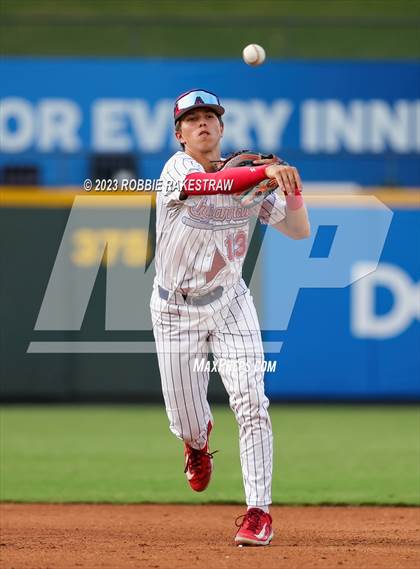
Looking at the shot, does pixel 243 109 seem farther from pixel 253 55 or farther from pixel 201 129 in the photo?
pixel 201 129

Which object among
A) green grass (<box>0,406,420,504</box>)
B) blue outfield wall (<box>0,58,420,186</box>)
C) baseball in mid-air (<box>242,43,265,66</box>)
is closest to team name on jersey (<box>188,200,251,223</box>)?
Answer: baseball in mid-air (<box>242,43,265,66</box>)

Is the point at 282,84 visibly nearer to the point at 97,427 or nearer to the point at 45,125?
the point at 45,125

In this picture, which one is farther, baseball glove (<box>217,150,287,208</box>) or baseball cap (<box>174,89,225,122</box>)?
baseball cap (<box>174,89,225,122</box>)

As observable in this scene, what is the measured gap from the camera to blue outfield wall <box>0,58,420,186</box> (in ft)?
43.7

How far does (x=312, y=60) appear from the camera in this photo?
44.7 ft

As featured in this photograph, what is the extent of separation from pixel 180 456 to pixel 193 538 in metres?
3.40

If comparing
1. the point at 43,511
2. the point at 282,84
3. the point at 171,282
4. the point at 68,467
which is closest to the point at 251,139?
the point at 282,84

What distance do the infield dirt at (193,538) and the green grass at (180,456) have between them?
A: 0.49m

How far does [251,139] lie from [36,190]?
2.86 m

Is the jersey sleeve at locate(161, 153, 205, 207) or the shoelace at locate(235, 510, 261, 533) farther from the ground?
the jersey sleeve at locate(161, 153, 205, 207)

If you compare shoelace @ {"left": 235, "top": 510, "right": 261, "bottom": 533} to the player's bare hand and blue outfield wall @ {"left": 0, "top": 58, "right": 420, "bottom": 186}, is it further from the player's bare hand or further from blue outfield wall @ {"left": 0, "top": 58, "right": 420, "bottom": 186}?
blue outfield wall @ {"left": 0, "top": 58, "right": 420, "bottom": 186}

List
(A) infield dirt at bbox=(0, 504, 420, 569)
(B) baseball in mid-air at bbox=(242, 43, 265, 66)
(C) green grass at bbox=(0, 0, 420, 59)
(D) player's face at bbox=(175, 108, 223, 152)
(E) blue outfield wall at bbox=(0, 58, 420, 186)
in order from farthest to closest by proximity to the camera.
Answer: (C) green grass at bbox=(0, 0, 420, 59) < (E) blue outfield wall at bbox=(0, 58, 420, 186) < (B) baseball in mid-air at bbox=(242, 43, 265, 66) < (D) player's face at bbox=(175, 108, 223, 152) < (A) infield dirt at bbox=(0, 504, 420, 569)

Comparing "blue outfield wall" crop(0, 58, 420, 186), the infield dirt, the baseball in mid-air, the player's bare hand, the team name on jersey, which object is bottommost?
the infield dirt

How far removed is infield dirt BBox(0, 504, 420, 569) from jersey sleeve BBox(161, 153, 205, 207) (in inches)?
59.2
